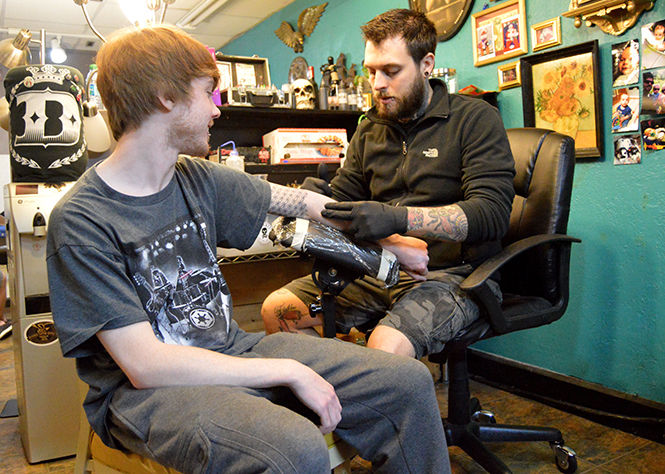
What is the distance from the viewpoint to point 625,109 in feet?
6.89

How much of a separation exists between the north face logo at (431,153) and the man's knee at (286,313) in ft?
2.05

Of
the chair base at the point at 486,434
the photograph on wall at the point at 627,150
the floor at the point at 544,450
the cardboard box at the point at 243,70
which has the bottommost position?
the floor at the point at 544,450

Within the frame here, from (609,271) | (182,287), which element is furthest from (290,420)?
(609,271)

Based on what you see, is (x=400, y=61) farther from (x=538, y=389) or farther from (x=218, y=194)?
(x=538, y=389)

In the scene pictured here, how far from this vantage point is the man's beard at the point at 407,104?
5.89 ft

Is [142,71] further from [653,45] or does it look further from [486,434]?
[653,45]

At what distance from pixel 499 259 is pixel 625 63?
3.56 feet

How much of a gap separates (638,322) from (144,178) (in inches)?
75.6

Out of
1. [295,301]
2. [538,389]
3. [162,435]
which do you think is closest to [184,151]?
[162,435]

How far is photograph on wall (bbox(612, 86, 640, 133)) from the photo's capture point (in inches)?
81.4

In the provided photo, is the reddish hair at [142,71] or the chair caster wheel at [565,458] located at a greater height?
the reddish hair at [142,71]

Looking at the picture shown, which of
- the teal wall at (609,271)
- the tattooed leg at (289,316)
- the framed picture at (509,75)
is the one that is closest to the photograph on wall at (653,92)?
the teal wall at (609,271)

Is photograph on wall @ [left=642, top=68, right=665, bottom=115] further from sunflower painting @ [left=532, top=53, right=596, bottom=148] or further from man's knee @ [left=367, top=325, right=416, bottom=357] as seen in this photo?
man's knee @ [left=367, top=325, right=416, bottom=357]

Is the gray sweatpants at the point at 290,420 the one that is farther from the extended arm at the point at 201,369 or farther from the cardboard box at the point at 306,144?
the cardboard box at the point at 306,144
